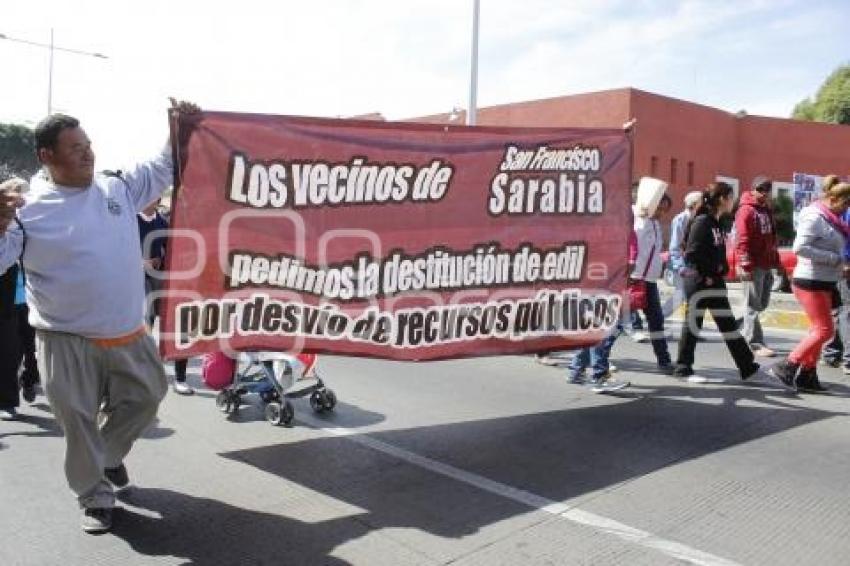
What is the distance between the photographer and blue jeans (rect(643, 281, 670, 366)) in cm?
822

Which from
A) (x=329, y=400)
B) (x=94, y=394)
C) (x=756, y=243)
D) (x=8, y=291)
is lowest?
(x=329, y=400)

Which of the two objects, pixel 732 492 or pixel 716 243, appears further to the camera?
pixel 716 243

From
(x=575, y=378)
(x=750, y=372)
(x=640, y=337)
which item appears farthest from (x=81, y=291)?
(x=640, y=337)

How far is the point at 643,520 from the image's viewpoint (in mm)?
Result: 4059

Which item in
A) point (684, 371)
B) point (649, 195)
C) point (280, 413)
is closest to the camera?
point (280, 413)

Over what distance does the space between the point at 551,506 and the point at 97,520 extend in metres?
2.27

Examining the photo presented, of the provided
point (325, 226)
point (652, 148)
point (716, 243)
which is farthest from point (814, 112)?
point (325, 226)

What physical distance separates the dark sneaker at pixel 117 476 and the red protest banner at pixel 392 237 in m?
0.80

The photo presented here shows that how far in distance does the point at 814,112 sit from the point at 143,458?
53673 mm

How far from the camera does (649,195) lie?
26.5 ft

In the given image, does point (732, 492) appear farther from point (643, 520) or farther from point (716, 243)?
point (716, 243)

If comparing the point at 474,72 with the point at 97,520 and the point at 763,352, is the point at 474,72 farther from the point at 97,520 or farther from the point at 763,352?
the point at 97,520

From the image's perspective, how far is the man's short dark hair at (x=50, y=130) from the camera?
3756mm

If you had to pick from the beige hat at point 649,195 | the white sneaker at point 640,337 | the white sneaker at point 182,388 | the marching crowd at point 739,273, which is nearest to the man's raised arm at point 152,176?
the white sneaker at point 182,388
